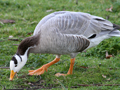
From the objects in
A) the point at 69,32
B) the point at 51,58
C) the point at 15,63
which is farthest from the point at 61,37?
the point at 51,58

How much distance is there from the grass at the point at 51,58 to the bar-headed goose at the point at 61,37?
28 centimetres

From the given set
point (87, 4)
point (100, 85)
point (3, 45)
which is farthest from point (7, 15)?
point (100, 85)

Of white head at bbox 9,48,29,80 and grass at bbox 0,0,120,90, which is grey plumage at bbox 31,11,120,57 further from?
grass at bbox 0,0,120,90

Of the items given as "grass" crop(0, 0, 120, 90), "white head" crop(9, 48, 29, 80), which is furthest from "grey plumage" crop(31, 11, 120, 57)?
"grass" crop(0, 0, 120, 90)

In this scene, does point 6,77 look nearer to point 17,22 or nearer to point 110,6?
point 17,22

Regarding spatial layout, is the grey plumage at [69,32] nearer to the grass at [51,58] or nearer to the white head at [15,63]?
the white head at [15,63]

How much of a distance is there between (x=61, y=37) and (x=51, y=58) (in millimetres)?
1519

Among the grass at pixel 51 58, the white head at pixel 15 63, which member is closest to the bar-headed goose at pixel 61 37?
the white head at pixel 15 63

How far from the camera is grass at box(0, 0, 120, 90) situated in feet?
15.8

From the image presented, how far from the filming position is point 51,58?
20.6ft

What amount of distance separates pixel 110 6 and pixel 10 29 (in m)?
5.06

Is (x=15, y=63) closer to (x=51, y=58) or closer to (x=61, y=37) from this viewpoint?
(x=61, y=37)

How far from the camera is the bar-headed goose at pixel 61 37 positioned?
479 centimetres

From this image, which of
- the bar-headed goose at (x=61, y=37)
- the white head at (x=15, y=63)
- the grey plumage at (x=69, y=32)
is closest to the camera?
the white head at (x=15, y=63)
